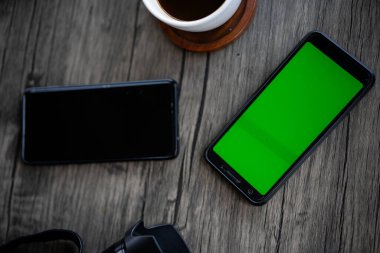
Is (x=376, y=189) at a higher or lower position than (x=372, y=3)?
lower

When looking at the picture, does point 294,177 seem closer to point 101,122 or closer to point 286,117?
point 286,117

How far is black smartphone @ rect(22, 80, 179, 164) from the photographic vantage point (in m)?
0.69

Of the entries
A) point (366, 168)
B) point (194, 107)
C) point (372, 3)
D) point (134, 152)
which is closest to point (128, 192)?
point (134, 152)

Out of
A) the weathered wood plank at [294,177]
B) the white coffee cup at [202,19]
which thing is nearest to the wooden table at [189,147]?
the weathered wood plank at [294,177]

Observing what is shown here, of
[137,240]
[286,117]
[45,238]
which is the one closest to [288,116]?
[286,117]

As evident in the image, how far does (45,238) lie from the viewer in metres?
0.69

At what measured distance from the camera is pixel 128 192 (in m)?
0.70

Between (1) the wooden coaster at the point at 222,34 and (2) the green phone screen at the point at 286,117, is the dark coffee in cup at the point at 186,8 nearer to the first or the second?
(1) the wooden coaster at the point at 222,34

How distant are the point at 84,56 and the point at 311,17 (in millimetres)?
Result: 353

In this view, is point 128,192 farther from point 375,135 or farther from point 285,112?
point 375,135

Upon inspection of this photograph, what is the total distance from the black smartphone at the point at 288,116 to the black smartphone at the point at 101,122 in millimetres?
89

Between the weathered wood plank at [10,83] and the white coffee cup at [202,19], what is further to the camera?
the weathered wood plank at [10,83]

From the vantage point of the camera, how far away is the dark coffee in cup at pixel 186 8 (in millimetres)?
625

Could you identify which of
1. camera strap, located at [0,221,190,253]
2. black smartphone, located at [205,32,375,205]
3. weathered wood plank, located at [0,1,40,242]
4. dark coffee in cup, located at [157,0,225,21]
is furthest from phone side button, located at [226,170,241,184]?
weathered wood plank, located at [0,1,40,242]
